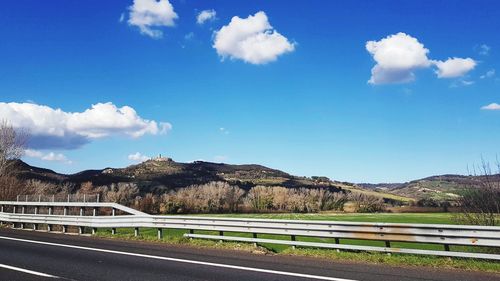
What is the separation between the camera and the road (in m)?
8.55

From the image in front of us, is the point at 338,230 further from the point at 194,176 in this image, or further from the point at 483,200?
the point at 194,176

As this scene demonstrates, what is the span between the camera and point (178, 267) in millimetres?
9750

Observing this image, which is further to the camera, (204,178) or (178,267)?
(204,178)

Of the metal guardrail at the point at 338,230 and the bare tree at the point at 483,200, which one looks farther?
the bare tree at the point at 483,200

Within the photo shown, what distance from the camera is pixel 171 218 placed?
15344 millimetres

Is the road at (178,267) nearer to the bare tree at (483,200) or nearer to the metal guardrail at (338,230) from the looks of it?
the metal guardrail at (338,230)

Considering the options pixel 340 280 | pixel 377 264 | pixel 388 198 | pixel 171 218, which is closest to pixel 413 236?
pixel 377 264

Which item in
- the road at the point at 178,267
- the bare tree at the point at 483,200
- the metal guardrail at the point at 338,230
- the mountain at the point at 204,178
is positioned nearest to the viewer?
the road at the point at 178,267

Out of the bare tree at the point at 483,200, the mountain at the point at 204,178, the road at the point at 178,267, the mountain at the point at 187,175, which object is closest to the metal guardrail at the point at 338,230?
the road at the point at 178,267

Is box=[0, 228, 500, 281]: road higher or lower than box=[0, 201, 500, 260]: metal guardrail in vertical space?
lower

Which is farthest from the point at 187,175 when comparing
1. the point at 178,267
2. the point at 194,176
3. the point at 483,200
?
the point at 178,267

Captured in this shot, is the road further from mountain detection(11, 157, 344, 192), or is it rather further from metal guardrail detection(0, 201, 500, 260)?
mountain detection(11, 157, 344, 192)

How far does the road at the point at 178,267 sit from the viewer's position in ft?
28.0

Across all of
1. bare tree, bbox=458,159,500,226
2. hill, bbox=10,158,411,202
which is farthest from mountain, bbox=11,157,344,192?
bare tree, bbox=458,159,500,226
